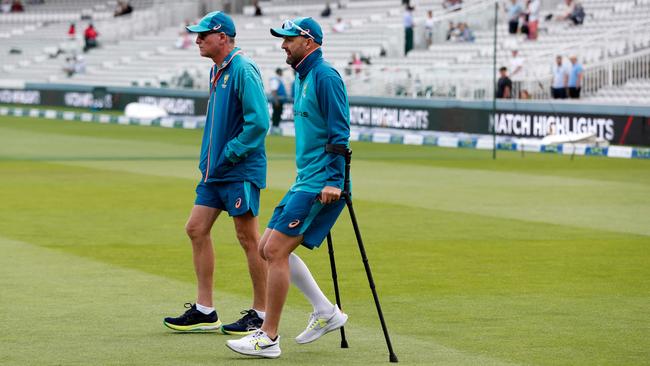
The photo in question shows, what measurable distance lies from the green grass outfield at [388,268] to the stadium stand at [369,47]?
34.6 ft

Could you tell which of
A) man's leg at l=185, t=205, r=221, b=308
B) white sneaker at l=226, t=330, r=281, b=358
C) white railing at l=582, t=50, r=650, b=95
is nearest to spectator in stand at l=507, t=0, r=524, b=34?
white railing at l=582, t=50, r=650, b=95

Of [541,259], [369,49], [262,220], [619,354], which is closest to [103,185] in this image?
[262,220]

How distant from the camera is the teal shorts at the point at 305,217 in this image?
28.5 feet

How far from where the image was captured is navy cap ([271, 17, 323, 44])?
8781mm

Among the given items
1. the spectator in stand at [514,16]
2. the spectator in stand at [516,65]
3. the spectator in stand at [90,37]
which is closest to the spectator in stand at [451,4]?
the spectator in stand at [514,16]

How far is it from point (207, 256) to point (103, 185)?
12.4 meters

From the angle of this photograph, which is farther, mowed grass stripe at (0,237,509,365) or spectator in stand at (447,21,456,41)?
spectator in stand at (447,21,456,41)

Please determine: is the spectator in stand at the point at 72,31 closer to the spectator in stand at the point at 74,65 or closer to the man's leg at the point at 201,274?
the spectator in stand at the point at 74,65

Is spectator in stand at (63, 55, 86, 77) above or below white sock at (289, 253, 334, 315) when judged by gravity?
below

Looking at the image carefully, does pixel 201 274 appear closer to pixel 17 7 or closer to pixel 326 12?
pixel 326 12

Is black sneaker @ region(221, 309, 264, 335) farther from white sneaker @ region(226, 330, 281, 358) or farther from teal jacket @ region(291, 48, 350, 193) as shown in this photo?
teal jacket @ region(291, 48, 350, 193)

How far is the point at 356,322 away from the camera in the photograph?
1021 cm

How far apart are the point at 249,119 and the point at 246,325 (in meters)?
1.44

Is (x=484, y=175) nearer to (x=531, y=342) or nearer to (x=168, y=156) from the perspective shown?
(x=168, y=156)
